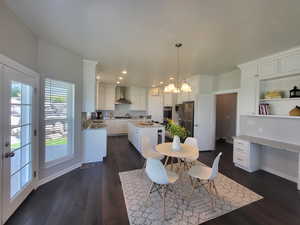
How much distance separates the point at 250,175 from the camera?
307cm

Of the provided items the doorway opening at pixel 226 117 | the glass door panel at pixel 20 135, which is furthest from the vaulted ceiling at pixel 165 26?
the doorway opening at pixel 226 117

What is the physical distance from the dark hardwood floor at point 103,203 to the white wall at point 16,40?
214cm

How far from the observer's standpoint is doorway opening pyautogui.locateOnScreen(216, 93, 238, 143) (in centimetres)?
613

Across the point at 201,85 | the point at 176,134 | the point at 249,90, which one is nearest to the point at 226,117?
the point at 201,85

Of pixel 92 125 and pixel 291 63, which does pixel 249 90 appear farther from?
pixel 92 125

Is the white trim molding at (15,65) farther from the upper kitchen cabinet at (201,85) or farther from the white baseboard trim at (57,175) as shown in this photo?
the upper kitchen cabinet at (201,85)

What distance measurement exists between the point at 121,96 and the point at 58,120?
4715 millimetres

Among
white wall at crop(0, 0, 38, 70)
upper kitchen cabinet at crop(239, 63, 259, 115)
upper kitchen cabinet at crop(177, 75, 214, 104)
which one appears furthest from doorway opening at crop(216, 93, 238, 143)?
white wall at crop(0, 0, 38, 70)

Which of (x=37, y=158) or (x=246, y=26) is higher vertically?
(x=246, y=26)

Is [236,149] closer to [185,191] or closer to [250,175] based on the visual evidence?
[250,175]

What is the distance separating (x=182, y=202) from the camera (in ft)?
6.94

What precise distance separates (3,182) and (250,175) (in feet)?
14.2

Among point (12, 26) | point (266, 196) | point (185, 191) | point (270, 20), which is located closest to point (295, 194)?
point (266, 196)

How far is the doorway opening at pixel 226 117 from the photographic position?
6.13 m
